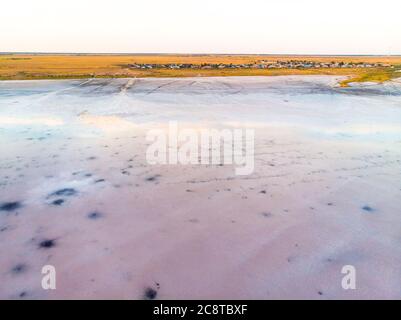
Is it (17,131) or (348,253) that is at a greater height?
(17,131)

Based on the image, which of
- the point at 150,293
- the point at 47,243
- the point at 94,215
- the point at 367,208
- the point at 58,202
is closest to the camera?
the point at 150,293

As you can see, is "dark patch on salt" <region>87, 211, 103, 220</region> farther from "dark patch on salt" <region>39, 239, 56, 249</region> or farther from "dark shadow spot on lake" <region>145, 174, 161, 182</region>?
"dark shadow spot on lake" <region>145, 174, 161, 182</region>

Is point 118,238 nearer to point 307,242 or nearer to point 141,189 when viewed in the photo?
point 141,189

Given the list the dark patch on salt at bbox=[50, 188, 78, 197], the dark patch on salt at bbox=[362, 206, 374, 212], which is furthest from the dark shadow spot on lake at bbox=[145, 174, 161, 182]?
the dark patch on salt at bbox=[362, 206, 374, 212]

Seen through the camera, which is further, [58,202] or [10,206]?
[58,202]

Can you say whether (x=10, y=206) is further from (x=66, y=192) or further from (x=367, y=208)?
(x=367, y=208)

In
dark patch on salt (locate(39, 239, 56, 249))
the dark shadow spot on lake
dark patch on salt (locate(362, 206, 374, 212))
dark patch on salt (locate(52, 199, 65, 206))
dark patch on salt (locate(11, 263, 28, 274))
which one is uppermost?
the dark shadow spot on lake

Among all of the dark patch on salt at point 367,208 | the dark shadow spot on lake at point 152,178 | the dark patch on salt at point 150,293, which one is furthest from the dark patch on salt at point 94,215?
the dark patch on salt at point 367,208

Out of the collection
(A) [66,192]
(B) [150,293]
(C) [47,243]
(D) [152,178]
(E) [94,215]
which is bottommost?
(B) [150,293]

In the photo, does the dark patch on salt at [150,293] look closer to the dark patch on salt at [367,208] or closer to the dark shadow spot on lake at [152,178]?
the dark shadow spot on lake at [152,178]

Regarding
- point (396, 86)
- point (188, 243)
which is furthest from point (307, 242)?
point (396, 86)

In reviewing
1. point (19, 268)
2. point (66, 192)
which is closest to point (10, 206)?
point (66, 192)
